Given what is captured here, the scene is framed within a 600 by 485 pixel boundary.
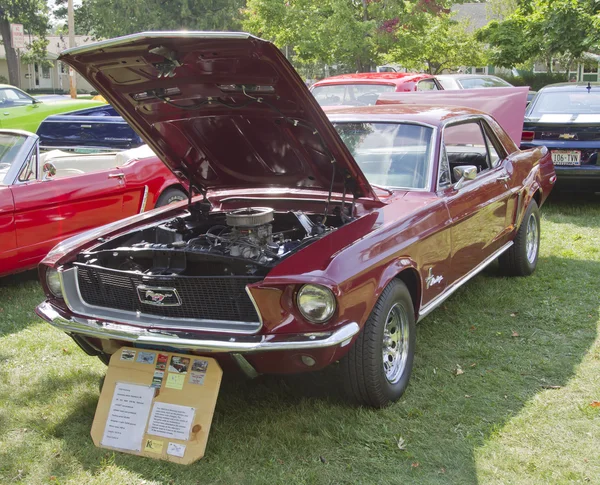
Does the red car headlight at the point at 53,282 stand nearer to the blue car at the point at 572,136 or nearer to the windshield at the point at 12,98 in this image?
the blue car at the point at 572,136

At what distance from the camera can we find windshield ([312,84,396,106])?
1061 centimetres

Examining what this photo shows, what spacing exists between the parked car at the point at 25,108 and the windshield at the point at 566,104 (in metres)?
7.09

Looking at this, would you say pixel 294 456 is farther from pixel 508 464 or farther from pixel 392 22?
pixel 392 22

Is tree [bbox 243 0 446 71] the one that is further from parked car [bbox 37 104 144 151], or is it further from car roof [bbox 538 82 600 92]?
parked car [bbox 37 104 144 151]

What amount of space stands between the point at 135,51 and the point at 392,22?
16.5 metres

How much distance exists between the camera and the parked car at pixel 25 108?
12.2 meters

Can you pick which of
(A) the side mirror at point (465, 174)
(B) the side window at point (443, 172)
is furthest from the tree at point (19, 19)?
(A) the side mirror at point (465, 174)

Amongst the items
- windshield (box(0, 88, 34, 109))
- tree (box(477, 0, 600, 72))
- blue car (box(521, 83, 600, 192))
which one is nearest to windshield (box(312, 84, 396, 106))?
blue car (box(521, 83, 600, 192))

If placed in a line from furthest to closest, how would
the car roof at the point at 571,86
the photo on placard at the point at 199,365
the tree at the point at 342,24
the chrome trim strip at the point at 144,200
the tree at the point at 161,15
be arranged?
the tree at the point at 161,15
the tree at the point at 342,24
the car roof at the point at 571,86
the chrome trim strip at the point at 144,200
the photo on placard at the point at 199,365

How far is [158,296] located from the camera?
3.52m

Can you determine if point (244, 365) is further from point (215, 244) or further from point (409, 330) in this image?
point (409, 330)

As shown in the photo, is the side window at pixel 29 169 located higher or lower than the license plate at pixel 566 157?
higher

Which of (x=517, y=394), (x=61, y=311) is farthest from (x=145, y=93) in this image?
(x=517, y=394)

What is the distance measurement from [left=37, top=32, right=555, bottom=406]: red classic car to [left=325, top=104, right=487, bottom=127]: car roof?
0.02 m
